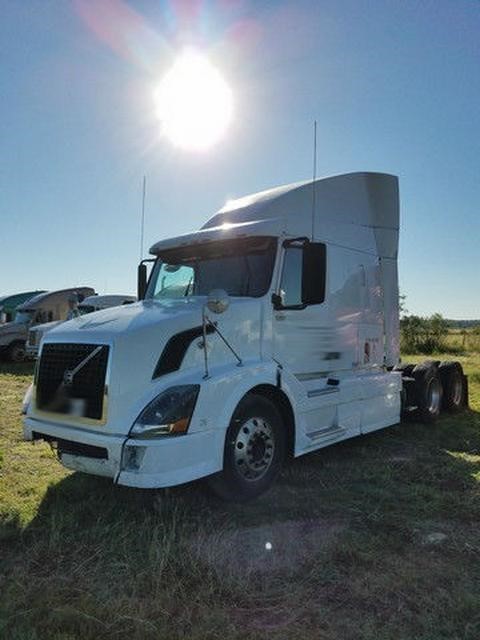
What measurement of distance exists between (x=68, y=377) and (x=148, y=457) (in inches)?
47.4

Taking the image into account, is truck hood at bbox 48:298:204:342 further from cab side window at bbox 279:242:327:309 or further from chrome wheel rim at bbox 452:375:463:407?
chrome wheel rim at bbox 452:375:463:407

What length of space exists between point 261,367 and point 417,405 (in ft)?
16.0

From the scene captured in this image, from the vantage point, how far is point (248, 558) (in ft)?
13.6

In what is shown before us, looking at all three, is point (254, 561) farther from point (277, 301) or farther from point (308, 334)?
point (308, 334)

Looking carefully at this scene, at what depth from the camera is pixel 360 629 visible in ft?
10.6

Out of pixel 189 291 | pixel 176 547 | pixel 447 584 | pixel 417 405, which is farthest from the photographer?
pixel 417 405

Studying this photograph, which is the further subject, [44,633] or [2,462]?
[2,462]

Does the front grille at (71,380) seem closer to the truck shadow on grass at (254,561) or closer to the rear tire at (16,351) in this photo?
the truck shadow on grass at (254,561)

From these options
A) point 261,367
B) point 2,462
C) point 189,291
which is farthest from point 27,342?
point 261,367

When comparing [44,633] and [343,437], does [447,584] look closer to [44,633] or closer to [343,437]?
[44,633]

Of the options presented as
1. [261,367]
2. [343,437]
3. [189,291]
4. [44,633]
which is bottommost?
[44,633]

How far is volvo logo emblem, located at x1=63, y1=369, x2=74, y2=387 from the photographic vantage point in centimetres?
516

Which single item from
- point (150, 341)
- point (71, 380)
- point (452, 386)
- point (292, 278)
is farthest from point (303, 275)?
point (452, 386)

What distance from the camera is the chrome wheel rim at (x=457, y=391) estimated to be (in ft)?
35.3
